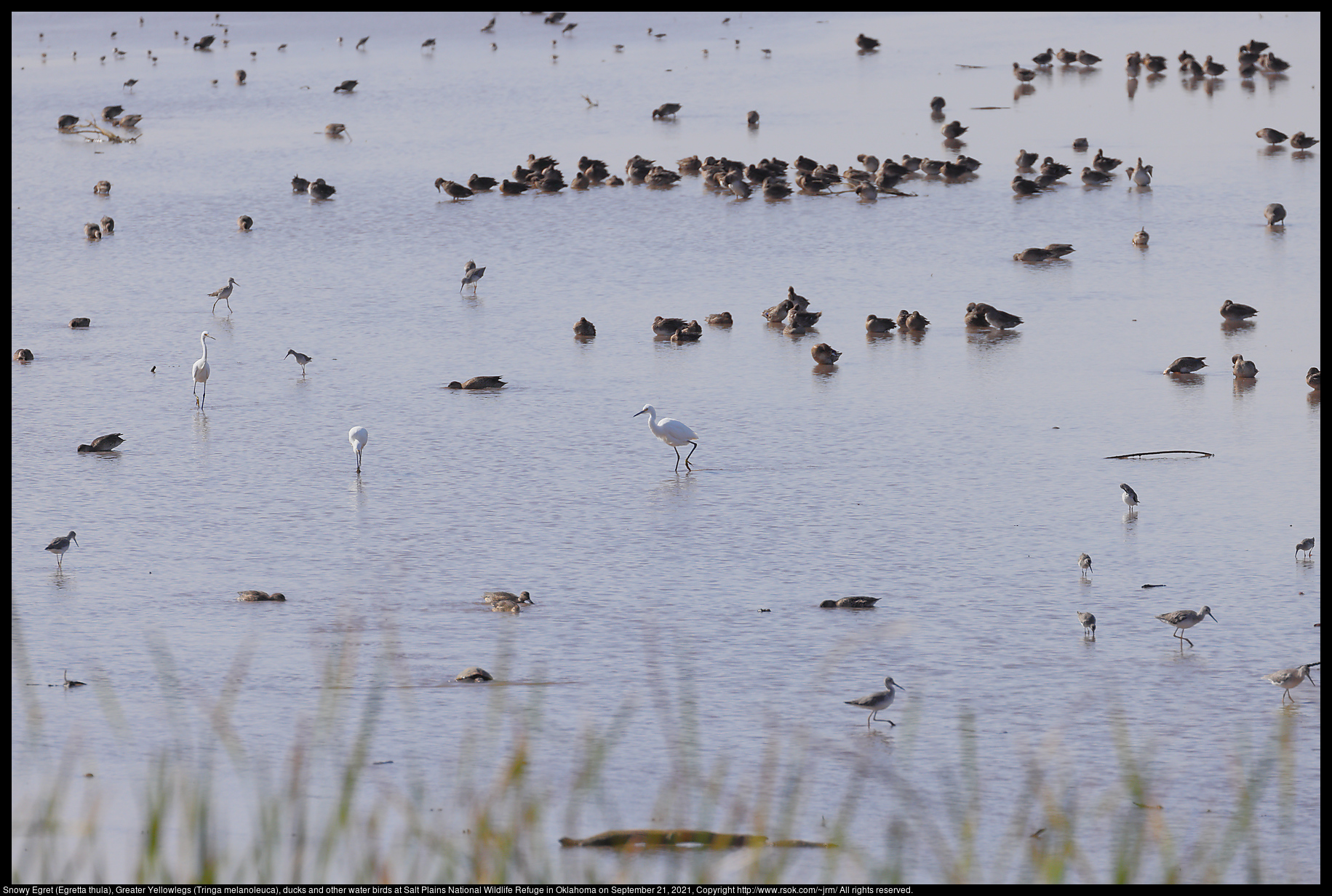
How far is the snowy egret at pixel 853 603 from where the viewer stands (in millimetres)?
13609

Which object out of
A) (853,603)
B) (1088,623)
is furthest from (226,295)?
(1088,623)

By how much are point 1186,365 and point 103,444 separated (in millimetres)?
12733

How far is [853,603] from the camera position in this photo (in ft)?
44.7

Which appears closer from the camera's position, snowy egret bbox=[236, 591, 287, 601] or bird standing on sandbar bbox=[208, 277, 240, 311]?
snowy egret bbox=[236, 591, 287, 601]

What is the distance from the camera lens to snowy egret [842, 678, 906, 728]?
11.3 meters

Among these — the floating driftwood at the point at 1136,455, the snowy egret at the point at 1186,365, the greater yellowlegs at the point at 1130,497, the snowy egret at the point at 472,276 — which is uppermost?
the snowy egret at the point at 472,276

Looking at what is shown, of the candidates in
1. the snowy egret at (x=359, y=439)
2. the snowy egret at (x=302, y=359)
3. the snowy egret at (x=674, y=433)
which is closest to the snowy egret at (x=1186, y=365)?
the snowy egret at (x=674, y=433)

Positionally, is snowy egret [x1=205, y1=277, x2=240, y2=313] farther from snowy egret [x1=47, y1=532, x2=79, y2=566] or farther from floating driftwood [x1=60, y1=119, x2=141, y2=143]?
floating driftwood [x1=60, y1=119, x2=141, y2=143]

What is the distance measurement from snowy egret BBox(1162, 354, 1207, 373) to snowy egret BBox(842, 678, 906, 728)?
11647mm

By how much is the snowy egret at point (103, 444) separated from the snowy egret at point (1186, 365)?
12457 mm

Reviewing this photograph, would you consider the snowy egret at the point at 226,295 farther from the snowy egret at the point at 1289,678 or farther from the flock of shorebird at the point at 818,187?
the snowy egret at the point at 1289,678

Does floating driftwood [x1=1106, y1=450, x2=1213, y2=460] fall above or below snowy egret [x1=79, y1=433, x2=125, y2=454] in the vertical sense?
below

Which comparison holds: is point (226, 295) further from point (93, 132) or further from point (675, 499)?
point (93, 132)

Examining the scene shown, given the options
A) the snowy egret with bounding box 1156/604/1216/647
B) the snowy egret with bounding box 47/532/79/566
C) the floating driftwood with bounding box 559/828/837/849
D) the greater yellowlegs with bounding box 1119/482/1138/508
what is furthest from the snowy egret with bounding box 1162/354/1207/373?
the floating driftwood with bounding box 559/828/837/849
